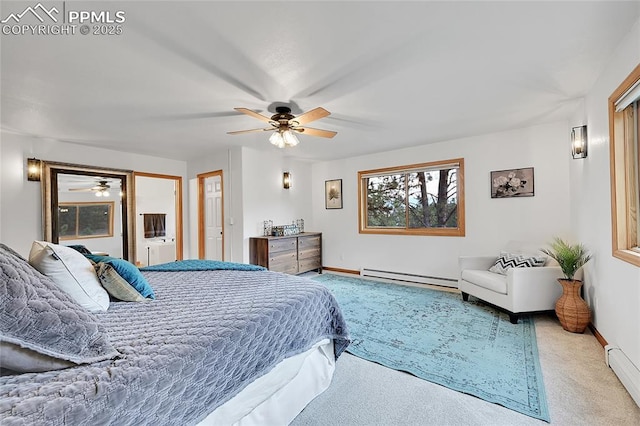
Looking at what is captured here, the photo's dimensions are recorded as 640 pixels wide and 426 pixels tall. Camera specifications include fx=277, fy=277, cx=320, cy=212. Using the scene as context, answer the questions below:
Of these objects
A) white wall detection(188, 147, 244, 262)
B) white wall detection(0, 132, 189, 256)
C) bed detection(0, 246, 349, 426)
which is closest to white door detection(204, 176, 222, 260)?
white wall detection(188, 147, 244, 262)

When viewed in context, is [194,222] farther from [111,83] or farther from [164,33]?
[164,33]

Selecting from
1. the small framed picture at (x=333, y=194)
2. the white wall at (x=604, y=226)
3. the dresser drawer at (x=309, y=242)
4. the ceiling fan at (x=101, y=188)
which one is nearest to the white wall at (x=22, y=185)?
the ceiling fan at (x=101, y=188)

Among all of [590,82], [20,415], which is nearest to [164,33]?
[20,415]

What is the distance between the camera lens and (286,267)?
16.4ft

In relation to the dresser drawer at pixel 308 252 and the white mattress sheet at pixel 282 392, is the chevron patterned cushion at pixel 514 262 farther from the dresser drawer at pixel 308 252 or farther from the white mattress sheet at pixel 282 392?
the dresser drawer at pixel 308 252

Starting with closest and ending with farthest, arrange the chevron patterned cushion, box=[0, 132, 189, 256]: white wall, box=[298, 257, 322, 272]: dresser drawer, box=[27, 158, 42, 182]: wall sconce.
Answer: the chevron patterned cushion → box=[0, 132, 189, 256]: white wall → box=[27, 158, 42, 182]: wall sconce → box=[298, 257, 322, 272]: dresser drawer

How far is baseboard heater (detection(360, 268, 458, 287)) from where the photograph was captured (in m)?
4.47

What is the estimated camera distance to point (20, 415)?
70 cm

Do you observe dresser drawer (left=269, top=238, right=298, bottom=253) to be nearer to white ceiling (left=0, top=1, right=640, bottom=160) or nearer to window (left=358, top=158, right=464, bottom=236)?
window (left=358, top=158, right=464, bottom=236)

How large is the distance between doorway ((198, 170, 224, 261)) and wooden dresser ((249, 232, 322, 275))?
2.76 feet

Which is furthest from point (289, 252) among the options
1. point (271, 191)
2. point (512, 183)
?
point (512, 183)

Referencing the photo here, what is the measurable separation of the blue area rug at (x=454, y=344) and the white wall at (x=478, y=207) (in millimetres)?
895

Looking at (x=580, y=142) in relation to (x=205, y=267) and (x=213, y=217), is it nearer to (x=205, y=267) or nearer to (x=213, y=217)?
(x=205, y=267)

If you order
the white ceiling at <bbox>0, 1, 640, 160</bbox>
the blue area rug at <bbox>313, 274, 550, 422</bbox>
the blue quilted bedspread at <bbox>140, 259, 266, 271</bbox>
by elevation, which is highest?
the white ceiling at <bbox>0, 1, 640, 160</bbox>
